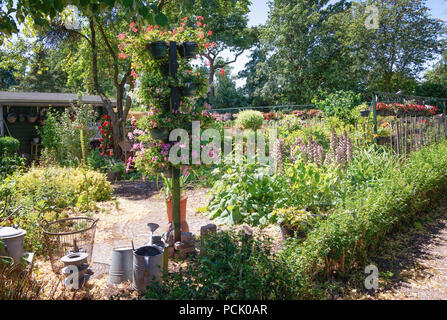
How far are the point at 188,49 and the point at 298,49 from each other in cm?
2103

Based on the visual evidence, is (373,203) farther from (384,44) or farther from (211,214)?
(384,44)

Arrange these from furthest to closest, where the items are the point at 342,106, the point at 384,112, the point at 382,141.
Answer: the point at 342,106
the point at 384,112
the point at 382,141

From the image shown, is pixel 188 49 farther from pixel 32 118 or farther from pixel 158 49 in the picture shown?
pixel 32 118

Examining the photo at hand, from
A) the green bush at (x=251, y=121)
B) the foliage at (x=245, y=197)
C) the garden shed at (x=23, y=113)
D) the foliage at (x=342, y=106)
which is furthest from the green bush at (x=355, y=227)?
the garden shed at (x=23, y=113)

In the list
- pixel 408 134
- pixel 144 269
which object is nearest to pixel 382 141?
pixel 408 134

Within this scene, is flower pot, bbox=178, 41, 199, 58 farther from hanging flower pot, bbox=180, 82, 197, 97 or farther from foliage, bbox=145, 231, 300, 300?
foliage, bbox=145, 231, 300, 300

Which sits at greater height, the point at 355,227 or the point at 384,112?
the point at 384,112

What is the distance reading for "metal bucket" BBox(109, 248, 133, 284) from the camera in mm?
2828

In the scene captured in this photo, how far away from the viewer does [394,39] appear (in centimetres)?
1798

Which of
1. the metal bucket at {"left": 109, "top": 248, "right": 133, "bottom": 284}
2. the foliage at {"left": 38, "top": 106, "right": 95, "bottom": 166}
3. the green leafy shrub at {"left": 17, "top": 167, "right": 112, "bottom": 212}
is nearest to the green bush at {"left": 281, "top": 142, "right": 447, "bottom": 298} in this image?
the metal bucket at {"left": 109, "top": 248, "right": 133, "bottom": 284}

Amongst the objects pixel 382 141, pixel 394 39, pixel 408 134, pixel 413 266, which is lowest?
pixel 413 266

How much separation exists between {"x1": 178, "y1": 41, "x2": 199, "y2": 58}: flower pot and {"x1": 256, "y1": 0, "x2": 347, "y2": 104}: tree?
2019 cm
